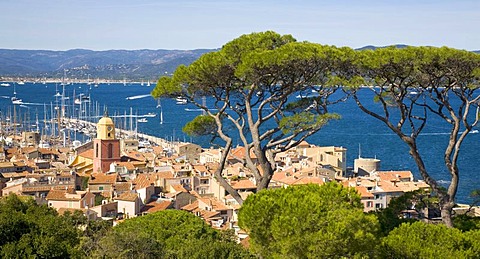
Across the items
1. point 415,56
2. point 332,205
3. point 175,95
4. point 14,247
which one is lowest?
point 14,247

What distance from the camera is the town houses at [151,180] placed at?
28.0m

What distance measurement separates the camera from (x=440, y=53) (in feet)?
41.1

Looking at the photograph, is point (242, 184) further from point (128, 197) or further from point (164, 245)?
point (164, 245)

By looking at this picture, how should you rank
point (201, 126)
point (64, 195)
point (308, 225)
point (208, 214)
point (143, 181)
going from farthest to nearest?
point (143, 181) < point (64, 195) < point (208, 214) < point (201, 126) < point (308, 225)

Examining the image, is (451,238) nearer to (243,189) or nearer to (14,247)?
(14,247)

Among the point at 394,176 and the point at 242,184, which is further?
the point at 394,176

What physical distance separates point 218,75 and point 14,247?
473 centimetres

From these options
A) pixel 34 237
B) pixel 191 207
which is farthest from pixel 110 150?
pixel 34 237

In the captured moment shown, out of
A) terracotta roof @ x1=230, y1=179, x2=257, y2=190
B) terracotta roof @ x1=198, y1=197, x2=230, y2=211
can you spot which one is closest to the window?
terracotta roof @ x1=230, y1=179, x2=257, y2=190

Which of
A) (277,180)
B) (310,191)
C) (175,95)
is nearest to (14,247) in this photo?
(175,95)

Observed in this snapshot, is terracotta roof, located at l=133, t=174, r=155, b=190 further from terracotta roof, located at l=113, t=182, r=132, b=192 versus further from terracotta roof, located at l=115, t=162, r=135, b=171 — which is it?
terracotta roof, located at l=115, t=162, r=135, b=171

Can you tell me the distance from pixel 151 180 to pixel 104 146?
25.4 feet

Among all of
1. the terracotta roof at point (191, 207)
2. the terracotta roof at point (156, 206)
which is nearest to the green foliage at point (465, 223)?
the terracotta roof at point (191, 207)

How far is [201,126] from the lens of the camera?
47.5 ft
